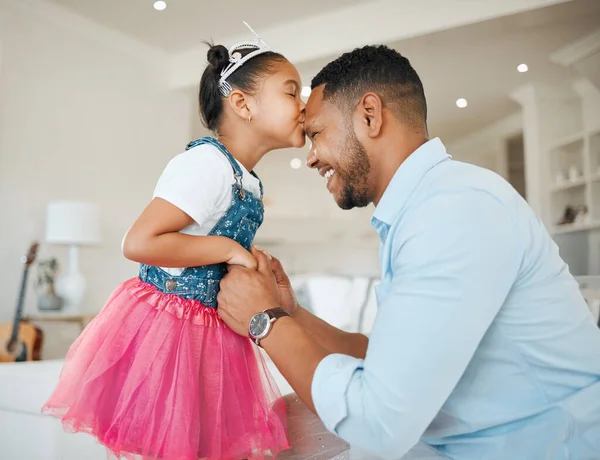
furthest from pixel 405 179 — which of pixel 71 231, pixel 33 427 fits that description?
pixel 71 231

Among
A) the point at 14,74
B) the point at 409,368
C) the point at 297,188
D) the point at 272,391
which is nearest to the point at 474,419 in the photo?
the point at 409,368

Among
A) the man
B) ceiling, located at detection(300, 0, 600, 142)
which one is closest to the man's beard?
the man

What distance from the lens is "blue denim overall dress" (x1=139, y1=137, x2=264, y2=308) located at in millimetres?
1222

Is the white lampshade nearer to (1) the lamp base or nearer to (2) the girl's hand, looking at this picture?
(1) the lamp base

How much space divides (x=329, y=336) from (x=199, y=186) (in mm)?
479

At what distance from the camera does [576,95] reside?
16.2ft

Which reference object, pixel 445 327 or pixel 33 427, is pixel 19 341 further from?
pixel 445 327

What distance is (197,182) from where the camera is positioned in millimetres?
1181

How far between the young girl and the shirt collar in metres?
0.31

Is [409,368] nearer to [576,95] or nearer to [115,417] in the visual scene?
[115,417]

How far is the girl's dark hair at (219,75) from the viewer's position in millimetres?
1449

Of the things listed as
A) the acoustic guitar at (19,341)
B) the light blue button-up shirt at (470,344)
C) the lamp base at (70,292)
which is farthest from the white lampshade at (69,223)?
the light blue button-up shirt at (470,344)

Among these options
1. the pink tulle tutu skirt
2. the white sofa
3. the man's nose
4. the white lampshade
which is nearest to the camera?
the pink tulle tutu skirt

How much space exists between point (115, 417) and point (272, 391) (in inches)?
13.3
